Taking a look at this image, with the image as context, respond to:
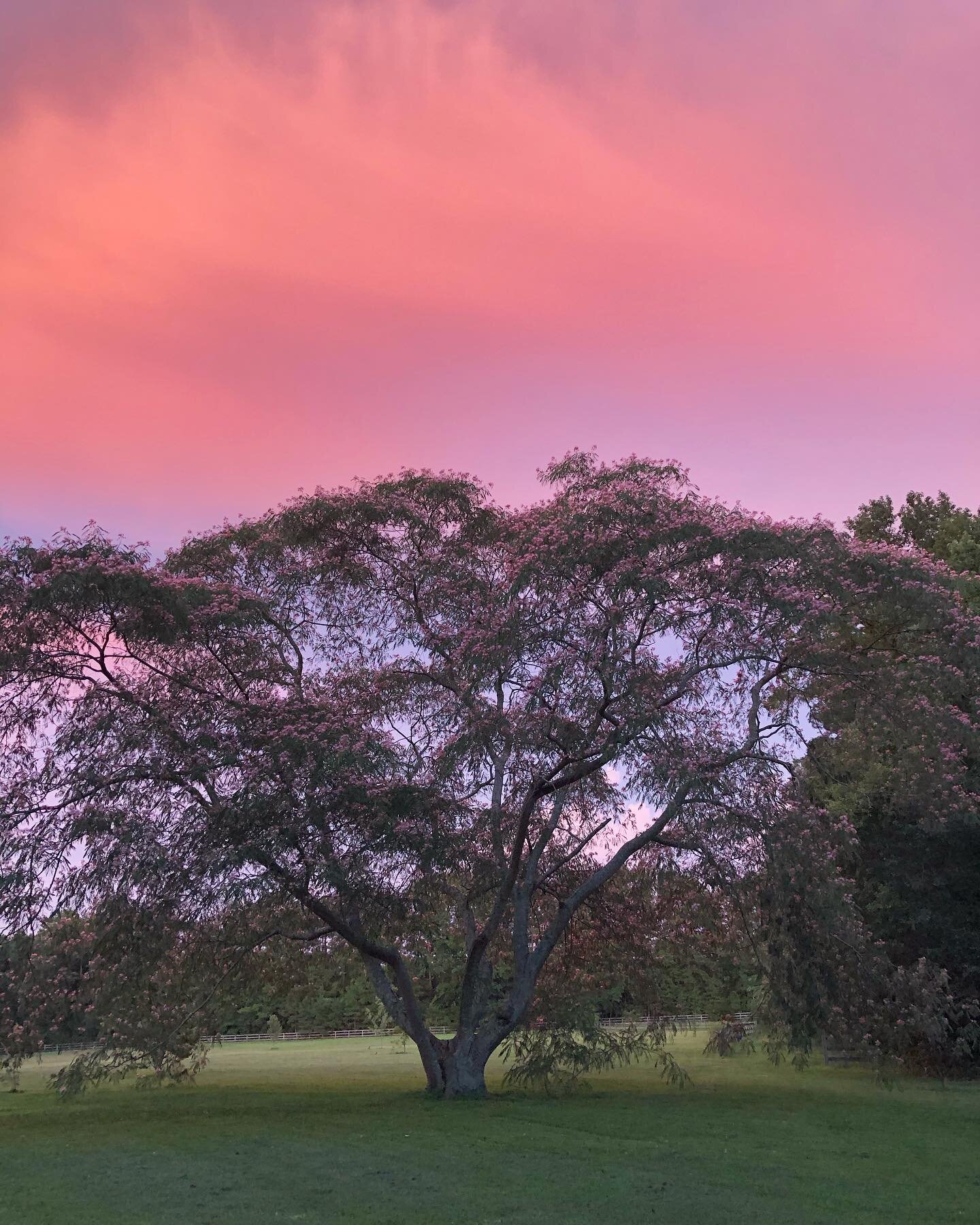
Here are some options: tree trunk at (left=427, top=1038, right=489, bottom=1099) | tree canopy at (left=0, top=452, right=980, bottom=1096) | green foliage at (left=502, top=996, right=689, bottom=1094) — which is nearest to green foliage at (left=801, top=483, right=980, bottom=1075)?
tree canopy at (left=0, top=452, right=980, bottom=1096)

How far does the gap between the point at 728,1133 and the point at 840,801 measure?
44.3 feet

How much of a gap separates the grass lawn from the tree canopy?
239 cm

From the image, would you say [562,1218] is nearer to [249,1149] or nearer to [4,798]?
[249,1149]

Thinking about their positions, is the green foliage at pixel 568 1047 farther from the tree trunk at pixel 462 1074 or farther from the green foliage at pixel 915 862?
the green foliage at pixel 915 862

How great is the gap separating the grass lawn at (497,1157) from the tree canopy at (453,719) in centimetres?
239

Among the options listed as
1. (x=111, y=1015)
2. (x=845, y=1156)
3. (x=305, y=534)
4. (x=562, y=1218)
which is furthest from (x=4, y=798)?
(x=845, y=1156)

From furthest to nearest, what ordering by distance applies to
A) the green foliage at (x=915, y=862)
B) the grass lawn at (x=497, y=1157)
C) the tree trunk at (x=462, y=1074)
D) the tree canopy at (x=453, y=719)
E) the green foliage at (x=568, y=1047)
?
1. the green foliage at (x=915, y=862)
2. the green foliage at (x=568, y=1047)
3. the tree trunk at (x=462, y=1074)
4. the tree canopy at (x=453, y=719)
5. the grass lawn at (x=497, y=1157)

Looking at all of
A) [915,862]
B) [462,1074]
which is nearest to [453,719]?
[462,1074]

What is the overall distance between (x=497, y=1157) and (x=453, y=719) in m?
8.58

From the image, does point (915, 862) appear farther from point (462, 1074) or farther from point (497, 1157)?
point (497, 1157)

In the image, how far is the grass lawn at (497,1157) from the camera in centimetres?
1223

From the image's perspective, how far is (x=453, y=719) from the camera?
869 inches

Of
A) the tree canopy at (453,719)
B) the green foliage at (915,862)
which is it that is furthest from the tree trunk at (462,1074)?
the green foliage at (915,862)

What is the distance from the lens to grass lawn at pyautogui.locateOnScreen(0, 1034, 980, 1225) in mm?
12227
